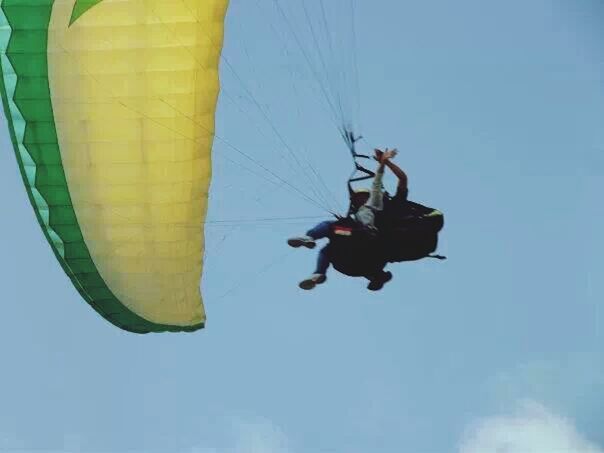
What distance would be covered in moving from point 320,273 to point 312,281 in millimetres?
184

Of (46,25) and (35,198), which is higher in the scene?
(46,25)

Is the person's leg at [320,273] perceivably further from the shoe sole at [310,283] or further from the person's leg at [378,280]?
the person's leg at [378,280]

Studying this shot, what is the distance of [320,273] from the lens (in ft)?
65.4

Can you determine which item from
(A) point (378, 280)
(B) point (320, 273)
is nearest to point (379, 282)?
(A) point (378, 280)

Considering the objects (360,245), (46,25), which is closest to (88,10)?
(46,25)

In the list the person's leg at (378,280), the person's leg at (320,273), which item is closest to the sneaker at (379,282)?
the person's leg at (378,280)

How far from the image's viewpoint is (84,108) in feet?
69.0

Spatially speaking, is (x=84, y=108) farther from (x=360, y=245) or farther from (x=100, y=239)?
(x=360, y=245)

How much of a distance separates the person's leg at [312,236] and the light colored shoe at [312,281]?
0.33 metres

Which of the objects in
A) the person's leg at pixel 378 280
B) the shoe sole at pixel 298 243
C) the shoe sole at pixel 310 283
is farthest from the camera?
the person's leg at pixel 378 280

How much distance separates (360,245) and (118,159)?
120 inches

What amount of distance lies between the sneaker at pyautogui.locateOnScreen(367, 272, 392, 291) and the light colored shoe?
1.92 feet

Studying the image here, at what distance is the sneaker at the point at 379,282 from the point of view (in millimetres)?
20219

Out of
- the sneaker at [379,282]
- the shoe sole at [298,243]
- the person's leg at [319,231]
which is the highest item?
the person's leg at [319,231]
